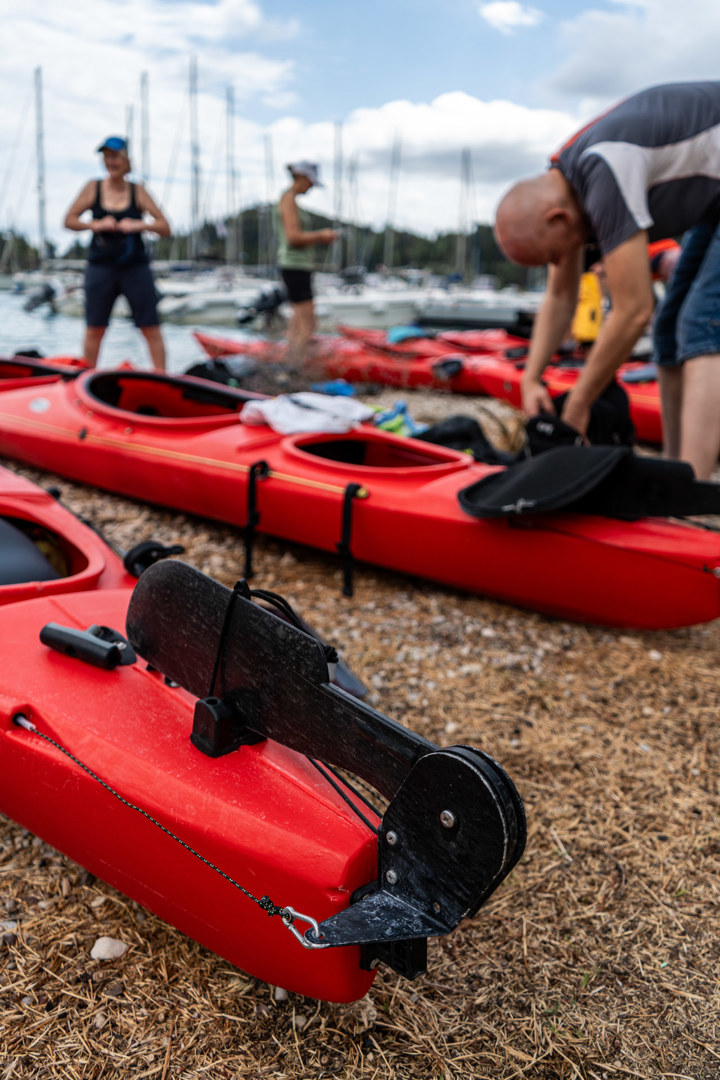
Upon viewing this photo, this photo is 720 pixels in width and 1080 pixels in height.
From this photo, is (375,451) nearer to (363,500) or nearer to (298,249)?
(363,500)

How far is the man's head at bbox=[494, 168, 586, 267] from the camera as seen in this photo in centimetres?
284

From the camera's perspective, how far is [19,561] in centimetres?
202

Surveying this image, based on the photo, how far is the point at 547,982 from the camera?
56.6 inches

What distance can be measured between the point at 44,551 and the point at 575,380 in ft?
15.5

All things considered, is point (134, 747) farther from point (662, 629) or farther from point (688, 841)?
point (662, 629)

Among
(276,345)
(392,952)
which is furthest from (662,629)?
(276,345)

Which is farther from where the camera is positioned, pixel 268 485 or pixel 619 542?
pixel 268 485

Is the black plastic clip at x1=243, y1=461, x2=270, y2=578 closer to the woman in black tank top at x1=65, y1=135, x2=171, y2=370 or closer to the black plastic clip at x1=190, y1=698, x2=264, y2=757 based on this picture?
the black plastic clip at x1=190, y1=698, x2=264, y2=757

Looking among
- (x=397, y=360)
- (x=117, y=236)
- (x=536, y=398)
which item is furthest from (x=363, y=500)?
(x=397, y=360)

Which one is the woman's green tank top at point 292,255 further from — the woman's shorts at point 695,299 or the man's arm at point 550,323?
the woman's shorts at point 695,299

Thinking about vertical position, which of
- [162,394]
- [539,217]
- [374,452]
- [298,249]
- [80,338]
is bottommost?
[374,452]

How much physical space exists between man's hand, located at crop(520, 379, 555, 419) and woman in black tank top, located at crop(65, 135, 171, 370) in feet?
10.0

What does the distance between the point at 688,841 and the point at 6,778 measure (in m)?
1.55

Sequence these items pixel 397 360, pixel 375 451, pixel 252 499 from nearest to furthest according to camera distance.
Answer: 1. pixel 252 499
2. pixel 375 451
3. pixel 397 360
